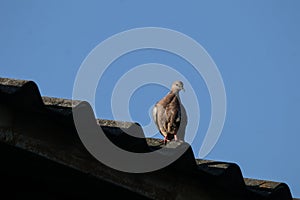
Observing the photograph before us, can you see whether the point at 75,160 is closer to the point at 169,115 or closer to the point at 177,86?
the point at 169,115

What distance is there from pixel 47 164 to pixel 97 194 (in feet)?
1.90

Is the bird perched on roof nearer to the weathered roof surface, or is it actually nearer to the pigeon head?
the pigeon head

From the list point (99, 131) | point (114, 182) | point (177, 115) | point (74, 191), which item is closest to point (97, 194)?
point (74, 191)

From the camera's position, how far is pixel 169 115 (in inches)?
340

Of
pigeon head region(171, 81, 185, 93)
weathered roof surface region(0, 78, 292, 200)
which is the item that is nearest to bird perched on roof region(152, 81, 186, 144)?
pigeon head region(171, 81, 185, 93)

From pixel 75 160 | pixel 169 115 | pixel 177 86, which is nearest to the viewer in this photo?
pixel 75 160

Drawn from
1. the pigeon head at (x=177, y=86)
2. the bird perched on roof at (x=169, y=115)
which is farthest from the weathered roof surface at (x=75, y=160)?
the pigeon head at (x=177, y=86)

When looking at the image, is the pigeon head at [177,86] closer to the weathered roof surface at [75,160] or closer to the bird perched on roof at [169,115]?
the bird perched on roof at [169,115]

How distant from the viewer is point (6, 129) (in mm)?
4305

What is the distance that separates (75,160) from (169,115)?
13.8 feet

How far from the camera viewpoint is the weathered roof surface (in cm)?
425

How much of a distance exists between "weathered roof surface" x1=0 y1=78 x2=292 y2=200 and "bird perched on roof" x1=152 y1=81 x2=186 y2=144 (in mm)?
3437

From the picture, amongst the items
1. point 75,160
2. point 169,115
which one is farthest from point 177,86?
point 75,160

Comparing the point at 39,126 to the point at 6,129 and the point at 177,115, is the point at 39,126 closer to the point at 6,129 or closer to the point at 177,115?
the point at 6,129
